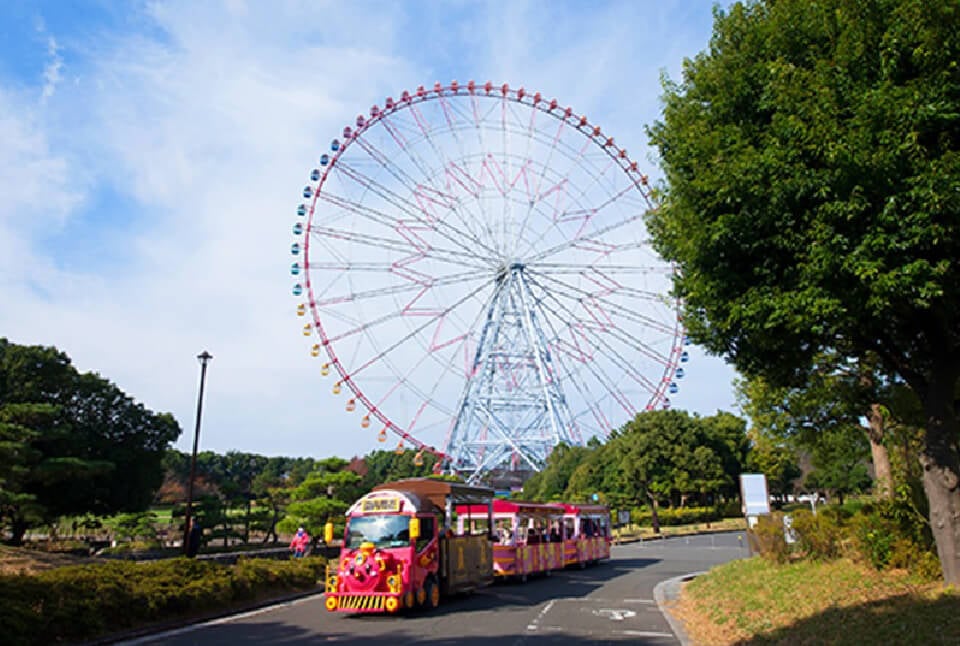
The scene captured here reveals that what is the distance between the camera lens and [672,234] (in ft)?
39.6

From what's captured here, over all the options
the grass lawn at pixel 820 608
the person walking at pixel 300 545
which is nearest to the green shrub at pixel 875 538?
the grass lawn at pixel 820 608

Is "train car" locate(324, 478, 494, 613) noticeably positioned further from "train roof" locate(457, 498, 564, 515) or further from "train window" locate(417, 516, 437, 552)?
"train roof" locate(457, 498, 564, 515)

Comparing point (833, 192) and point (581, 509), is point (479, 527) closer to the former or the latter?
point (581, 509)

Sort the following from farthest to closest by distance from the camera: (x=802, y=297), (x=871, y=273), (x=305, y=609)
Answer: (x=305, y=609) → (x=802, y=297) → (x=871, y=273)

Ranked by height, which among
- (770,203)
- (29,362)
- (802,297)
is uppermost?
(29,362)

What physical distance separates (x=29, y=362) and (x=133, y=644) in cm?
2813

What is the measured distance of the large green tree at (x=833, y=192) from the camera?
27.3 ft

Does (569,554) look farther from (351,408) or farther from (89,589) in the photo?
(89,589)

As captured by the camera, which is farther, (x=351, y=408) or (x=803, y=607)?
(x=351, y=408)

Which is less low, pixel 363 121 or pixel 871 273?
pixel 363 121

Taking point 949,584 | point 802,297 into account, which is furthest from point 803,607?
point 802,297

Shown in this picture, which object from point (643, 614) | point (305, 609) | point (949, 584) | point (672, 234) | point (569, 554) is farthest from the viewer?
point (569, 554)

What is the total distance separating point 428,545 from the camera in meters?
15.7

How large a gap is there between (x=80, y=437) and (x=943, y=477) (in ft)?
111
